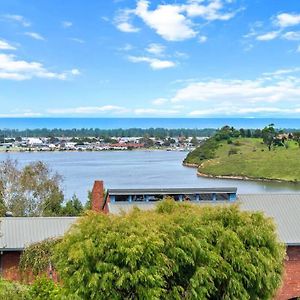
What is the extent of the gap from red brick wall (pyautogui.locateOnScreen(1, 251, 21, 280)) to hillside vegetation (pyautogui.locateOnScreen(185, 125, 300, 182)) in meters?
87.4

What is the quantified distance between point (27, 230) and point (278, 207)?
10.1 m

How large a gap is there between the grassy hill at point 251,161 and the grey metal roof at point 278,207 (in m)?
81.9

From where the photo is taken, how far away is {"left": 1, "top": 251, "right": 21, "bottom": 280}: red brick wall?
62.7 ft

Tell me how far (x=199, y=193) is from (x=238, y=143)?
12411 centimetres

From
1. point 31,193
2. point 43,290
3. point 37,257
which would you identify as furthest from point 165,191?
point 31,193

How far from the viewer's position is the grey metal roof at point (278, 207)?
19828 millimetres

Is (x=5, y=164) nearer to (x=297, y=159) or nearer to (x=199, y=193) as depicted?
(x=199, y=193)

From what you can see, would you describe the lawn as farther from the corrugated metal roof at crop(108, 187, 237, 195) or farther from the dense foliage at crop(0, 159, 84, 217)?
the corrugated metal roof at crop(108, 187, 237, 195)

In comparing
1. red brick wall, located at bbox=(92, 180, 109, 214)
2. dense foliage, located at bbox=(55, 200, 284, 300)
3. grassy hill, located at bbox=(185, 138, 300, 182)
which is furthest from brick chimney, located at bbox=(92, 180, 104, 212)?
grassy hill, located at bbox=(185, 138, 300, 182)

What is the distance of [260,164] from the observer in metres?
113

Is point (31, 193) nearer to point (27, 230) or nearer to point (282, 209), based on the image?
point (27, 230)

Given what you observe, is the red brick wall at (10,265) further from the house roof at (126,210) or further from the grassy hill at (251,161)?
the grassy hill at (251,161)

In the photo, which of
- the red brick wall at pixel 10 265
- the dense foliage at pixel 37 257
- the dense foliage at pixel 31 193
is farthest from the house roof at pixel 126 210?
the dense foliage at pixel 31 193

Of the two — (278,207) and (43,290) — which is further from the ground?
(278,207)
